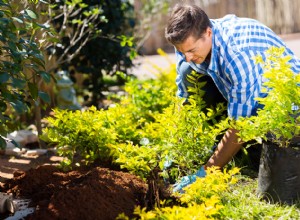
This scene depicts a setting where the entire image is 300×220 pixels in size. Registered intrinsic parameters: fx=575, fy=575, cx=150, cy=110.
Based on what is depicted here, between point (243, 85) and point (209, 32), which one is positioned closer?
point (243, 85)

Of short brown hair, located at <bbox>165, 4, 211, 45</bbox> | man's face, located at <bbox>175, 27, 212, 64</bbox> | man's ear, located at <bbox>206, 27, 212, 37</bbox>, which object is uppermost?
short brown hair, located at <bbox>165, 4, 211, 45</bbox>

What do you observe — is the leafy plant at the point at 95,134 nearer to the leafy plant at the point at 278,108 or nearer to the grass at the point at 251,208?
the grass at the point at 251,208

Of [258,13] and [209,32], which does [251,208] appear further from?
[258,13]

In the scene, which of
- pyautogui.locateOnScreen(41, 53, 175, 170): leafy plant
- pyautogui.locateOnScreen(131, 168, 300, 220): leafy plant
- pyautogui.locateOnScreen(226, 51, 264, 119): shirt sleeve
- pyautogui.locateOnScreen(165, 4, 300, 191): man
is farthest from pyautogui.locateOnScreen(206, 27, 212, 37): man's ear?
pyautogui.locateOnScreen(131, 168, 300, 220): leafy plant

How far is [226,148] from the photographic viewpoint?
146 inches

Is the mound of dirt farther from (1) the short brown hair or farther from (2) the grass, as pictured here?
(1) the short brown hair

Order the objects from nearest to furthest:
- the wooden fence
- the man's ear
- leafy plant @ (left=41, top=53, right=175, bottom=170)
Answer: the man's ear, leafy plant @ (left=41, top=53, right=175, bottom=170), the wooden fence

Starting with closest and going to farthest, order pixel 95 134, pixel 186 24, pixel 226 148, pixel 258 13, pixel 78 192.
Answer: pixel 78 192
pixel 226 148
pixel 186 24
pixel 95 134
pixel 258 13

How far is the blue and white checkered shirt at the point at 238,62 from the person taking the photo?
3.73 metres

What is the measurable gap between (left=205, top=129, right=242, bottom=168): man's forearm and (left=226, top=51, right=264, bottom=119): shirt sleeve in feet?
0.42

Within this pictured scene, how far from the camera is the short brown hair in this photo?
3.79 meters

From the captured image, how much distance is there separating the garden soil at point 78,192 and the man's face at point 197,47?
91 cm

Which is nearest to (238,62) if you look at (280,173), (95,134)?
(280,173)

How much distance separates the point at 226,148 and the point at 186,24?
861 mm
